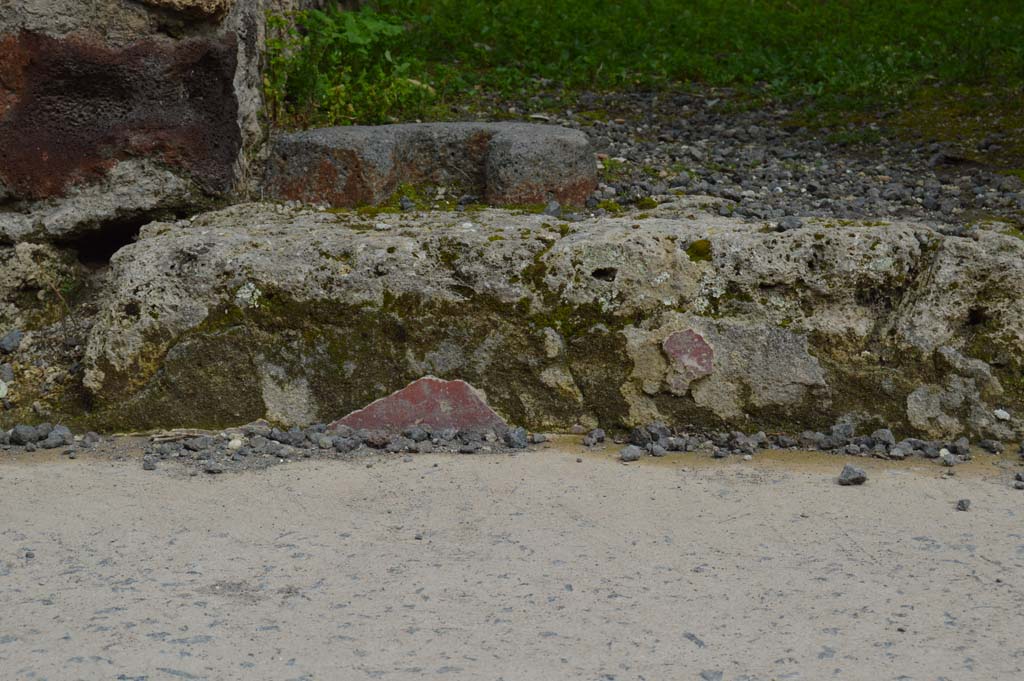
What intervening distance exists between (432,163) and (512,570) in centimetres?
246

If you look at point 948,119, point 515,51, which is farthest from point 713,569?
point 515,51

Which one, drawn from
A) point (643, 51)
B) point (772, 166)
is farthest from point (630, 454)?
point (643, 51)

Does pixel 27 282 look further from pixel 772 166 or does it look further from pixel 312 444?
pixel 772 166

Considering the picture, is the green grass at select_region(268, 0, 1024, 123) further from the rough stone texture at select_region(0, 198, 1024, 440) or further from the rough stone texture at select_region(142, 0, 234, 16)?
the rough stone texture at select_region(0, 198, 1024, 440)

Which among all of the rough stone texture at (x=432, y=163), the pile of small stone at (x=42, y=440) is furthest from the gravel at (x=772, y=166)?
the pile of small stone at (x=42, y=440)

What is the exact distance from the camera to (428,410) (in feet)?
12.2

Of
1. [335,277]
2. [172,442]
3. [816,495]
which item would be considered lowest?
[172,442]

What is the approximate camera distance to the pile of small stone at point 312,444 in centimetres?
350

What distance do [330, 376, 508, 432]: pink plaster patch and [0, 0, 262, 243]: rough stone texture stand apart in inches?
49.5

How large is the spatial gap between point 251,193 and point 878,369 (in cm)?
251

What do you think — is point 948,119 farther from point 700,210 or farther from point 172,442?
point 172,442

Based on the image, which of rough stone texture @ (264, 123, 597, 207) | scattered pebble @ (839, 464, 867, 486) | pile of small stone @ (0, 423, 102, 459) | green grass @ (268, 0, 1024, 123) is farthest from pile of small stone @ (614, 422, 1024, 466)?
green grass @ (268, 0, 1024, 123)

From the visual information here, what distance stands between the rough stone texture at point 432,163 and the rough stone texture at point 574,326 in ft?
2.72

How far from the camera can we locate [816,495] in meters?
3.17
